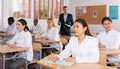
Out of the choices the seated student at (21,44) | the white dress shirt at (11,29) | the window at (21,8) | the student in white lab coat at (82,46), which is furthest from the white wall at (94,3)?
the student in white lab coat at (82,46)

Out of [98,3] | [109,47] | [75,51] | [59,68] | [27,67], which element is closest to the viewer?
[59,68]

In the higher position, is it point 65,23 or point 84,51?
point 65,23

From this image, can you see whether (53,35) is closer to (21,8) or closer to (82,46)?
(21,8)

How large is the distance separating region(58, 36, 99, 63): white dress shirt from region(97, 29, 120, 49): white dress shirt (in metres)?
1.63

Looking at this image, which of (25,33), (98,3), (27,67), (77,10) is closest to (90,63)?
(27,67)

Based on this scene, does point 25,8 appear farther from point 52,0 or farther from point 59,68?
point 59,68

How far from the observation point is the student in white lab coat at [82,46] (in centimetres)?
299

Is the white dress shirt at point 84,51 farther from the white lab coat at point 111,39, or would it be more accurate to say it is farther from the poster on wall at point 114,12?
the poster on wall at point 114,12

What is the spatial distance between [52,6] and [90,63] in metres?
7.47

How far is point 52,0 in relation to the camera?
10109 millimetres

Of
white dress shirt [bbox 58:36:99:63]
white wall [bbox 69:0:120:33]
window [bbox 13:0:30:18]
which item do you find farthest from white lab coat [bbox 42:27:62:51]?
white dress shirt [bbox 58:36:99:63]

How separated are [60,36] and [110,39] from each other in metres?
3.25

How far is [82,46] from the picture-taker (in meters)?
3.12

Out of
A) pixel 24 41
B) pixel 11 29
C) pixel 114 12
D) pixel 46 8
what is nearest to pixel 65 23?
pixel 114 12
